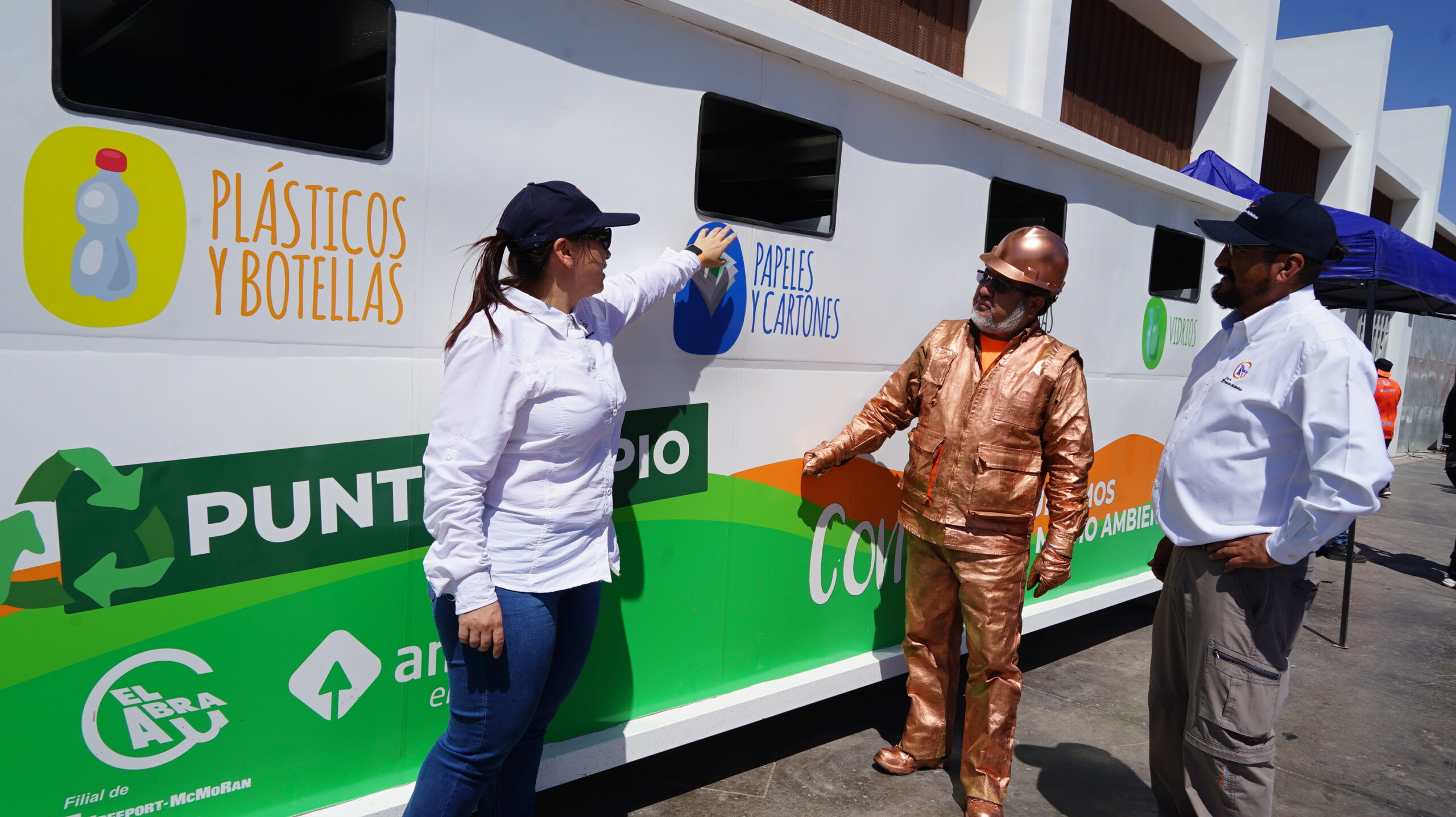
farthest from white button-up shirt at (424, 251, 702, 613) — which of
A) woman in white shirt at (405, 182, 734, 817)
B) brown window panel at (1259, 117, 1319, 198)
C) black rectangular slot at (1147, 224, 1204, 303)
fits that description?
brown window panel at (1259, 117, 1319, 198)

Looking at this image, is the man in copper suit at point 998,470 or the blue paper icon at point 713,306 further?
the man in copper suit at point 998,470

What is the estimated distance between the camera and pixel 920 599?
3.16 meters

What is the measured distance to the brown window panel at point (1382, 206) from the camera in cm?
1680

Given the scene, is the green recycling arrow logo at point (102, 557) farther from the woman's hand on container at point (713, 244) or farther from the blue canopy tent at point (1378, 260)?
the blue canopy tent at point (1378, 260)

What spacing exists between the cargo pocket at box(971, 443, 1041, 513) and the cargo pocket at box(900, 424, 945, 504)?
154mm

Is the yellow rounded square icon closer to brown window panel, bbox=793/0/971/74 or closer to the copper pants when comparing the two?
the copper pants

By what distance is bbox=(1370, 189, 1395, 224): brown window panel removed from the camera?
16.8 metres

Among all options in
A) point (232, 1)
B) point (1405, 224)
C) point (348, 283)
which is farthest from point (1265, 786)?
point (1405, 224)

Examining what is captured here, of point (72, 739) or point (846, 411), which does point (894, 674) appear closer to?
point (846, 411)

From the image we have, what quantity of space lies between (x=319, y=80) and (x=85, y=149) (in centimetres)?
59

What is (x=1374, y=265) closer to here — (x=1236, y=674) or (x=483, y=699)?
(x=1236, y=674)

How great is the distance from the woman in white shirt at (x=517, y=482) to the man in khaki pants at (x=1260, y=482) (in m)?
1.71

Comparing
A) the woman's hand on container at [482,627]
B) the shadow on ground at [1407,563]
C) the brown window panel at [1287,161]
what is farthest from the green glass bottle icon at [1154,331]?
the brown window panel at [1287,161]

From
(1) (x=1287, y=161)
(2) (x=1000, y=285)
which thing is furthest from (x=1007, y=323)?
(1) (x=1287, y=161)
